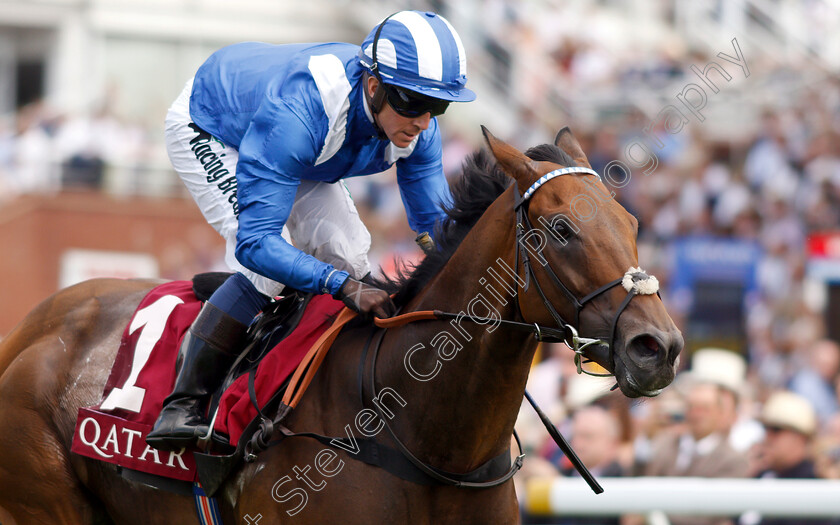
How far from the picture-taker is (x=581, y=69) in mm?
14875

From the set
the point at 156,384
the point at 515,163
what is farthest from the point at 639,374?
the point at 156,384

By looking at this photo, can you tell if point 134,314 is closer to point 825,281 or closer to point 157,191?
point 825,281

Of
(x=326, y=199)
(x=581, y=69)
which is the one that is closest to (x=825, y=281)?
(x=581, y=69)

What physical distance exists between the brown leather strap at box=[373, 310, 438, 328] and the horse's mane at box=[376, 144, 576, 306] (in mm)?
160

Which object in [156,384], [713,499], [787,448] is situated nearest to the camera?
[156,384]

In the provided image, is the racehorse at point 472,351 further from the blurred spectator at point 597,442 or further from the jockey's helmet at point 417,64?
the blurred spectator at point 597,442

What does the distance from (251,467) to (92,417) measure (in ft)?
2.63

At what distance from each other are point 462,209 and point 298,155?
575 millimetres

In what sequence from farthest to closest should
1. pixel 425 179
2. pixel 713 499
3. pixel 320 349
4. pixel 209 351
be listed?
pixel 713 499, pixel 425 179, pixel 209 351, pixel 320 349

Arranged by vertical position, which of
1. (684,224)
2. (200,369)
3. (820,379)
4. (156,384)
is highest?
(200,369)

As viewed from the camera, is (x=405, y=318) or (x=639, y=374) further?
(x=405, y=318)

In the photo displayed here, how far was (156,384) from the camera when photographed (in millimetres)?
3693

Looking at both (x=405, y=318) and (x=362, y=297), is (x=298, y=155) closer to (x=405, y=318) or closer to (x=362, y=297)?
(x=362, y=297)

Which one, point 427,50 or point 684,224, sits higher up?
point 427,50
